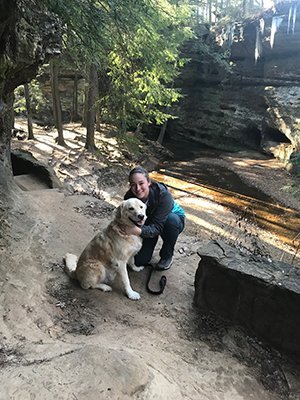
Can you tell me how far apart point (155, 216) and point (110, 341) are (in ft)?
5.07

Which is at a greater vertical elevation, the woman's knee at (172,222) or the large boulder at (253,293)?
the woman's knee at (172,222)

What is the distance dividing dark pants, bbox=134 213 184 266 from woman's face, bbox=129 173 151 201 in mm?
627

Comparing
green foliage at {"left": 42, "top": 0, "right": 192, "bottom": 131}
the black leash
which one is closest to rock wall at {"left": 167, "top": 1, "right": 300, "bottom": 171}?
green foliage at {"left": 42, "top": 0, "right": 192, "bottom": 131}

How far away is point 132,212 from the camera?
365 centimetres

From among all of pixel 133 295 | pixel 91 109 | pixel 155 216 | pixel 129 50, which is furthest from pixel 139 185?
pixel 91 109

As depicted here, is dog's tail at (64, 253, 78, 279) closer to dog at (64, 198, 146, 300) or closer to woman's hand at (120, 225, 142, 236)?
dog at (64, 198, 146, 300)

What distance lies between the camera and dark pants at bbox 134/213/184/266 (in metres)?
4.35

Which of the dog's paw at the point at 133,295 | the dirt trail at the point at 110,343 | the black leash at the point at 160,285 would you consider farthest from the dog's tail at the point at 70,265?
the black leash at the point at 160,285

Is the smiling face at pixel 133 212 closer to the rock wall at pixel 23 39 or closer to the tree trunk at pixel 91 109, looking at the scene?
the rock wall at pixel 23 39

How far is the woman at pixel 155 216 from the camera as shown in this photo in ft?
12.5

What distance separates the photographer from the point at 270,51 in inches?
845

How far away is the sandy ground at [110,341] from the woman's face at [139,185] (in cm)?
123

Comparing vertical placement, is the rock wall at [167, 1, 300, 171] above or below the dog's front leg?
above

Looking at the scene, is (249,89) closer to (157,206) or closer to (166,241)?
(166,241)
